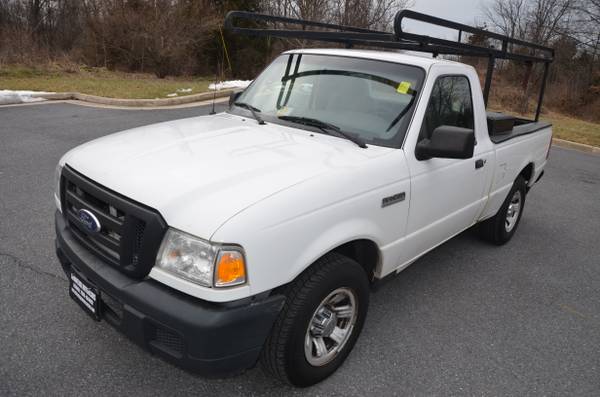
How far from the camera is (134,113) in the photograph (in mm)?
10594

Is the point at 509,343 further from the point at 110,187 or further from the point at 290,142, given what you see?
the point at 110,187

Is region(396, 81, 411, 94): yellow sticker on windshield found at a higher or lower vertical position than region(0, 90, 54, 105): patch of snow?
higher

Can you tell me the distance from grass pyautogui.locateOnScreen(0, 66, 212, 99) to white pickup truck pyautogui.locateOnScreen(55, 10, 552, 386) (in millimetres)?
10124

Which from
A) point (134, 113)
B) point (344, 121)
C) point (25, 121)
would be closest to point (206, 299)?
point (344, 121)

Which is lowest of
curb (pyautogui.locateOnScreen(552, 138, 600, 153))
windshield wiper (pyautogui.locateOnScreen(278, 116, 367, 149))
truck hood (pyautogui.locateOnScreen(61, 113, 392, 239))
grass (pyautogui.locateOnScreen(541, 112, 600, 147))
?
curb (pyautogui.locateOnScreen(552, 138, 600, 153))

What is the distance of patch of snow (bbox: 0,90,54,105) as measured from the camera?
10.6m

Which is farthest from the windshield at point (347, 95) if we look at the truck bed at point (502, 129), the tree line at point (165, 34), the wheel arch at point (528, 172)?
the tree line at point (165, 34)

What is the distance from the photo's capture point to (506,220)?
15.8 feet

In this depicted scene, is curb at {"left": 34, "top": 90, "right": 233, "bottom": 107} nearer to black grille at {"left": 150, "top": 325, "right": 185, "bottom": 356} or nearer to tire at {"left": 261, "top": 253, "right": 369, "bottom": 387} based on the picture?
tire at {"left": 261, "top": 253, "right": 369, "bottom": 387}

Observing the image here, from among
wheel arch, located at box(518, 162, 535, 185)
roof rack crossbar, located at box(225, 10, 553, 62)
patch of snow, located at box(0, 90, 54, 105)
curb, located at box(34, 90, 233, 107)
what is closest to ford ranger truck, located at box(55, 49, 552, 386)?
roof rack crossbar, located at box(225, 10, 553, 62)

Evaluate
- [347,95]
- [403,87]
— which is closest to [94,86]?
[347,95]

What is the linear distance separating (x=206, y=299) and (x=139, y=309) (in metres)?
0.34

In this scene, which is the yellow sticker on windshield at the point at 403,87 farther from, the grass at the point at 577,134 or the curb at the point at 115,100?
the grass at the point at 577,134

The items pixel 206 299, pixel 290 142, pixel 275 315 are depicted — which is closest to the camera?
pixel 206 299
